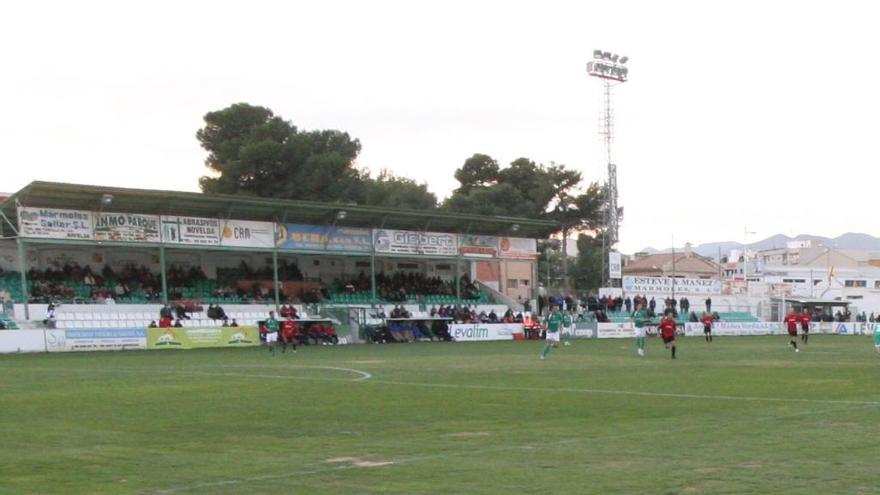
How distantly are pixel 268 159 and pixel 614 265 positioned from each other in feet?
99.9

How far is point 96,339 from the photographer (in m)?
49.6

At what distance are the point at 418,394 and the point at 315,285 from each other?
49.2 meters

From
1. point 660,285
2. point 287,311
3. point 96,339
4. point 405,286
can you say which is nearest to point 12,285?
point 96,339

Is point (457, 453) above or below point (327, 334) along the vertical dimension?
above

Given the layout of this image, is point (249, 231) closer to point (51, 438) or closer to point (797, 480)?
point (51, 438)

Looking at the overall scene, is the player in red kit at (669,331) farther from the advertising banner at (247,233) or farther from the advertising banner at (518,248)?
the advertising banner at (518,248)

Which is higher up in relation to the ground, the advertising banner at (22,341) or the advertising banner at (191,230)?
the advertising banner at (191,230)

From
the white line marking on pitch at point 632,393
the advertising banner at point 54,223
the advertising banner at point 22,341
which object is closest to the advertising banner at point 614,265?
the advertising banner at point 54,223

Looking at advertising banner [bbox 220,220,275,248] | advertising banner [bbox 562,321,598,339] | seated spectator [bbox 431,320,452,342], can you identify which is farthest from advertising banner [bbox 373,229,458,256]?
advertising banner [bbox 562,321,598,339]

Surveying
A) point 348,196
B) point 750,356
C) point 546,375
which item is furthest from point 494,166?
point 546,375

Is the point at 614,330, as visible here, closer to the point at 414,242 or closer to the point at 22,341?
the point at 414,242

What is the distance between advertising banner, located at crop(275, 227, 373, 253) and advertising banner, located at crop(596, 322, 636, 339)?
16008 mm

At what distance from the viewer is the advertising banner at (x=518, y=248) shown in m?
79.1

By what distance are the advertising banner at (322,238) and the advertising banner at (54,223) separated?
12.3m
